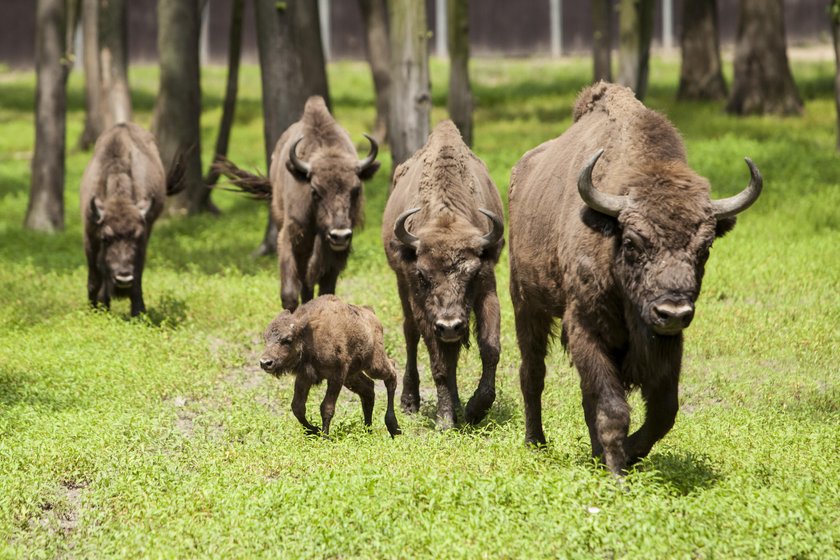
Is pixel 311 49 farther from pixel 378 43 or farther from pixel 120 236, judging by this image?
pixel 120 236

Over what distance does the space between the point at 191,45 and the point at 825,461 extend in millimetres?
15336

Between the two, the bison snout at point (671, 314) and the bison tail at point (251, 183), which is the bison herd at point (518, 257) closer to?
the bison snout at point (671, 314)

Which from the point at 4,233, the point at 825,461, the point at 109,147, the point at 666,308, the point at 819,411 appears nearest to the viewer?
the point at 666,308

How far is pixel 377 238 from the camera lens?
17984mm

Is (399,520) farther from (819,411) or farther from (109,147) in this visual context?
(109,147)

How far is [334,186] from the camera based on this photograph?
12.2m

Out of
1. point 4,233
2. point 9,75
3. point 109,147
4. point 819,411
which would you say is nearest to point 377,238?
point 109,147

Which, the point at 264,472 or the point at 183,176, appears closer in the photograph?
the point at 264,472

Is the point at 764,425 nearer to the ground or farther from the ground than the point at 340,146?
nearer to the ground

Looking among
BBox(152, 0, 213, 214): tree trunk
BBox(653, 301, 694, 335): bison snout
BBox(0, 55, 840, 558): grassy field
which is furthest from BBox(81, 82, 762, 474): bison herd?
BBox(152, 0, 213, 214): tree trunk

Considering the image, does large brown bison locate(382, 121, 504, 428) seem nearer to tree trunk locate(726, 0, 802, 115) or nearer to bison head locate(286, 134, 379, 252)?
bison head locate(286, 134, 379, 252)

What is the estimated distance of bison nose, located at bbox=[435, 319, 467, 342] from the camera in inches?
337

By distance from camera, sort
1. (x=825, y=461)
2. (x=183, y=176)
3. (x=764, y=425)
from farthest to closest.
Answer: (x=183, y=176) < (x=764, y=425) < (x=825, y=461)

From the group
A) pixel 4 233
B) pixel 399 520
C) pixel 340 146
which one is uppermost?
pixel 340 146
